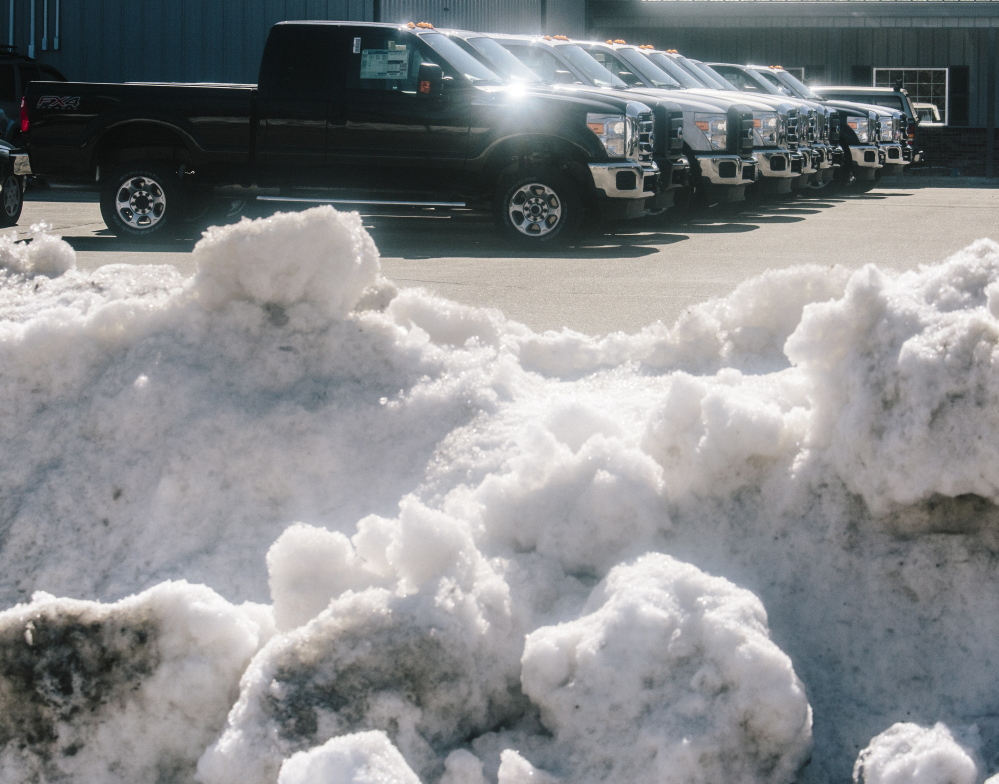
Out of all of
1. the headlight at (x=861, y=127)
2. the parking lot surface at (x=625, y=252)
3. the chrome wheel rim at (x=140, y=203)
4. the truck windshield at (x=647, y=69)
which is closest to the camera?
the parking lot surface at (x=625, y=252)

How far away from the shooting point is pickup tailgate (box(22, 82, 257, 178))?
12.8 metres

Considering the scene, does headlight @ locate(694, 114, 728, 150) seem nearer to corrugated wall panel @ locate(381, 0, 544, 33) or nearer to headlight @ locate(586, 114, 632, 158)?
headlight @ locate(586, 114, 632, 158)

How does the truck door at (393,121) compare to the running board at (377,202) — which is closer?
the truck door at (393,121)

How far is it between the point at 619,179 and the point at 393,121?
2186 mm

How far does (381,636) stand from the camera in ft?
7.48

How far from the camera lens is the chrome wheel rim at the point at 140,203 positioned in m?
13.0

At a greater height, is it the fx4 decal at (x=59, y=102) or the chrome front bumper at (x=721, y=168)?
the fx4 decal at (x=59, y=102)

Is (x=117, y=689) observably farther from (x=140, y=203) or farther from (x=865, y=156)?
(x=865, y=156)

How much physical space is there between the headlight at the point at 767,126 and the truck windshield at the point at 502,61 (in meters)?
4.49

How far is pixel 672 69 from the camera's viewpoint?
18.5 meters

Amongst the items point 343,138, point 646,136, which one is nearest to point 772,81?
point 646,136

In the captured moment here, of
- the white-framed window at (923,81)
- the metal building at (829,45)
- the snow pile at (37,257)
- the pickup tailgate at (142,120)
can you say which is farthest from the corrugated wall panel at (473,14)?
the snow pile at (37,257)

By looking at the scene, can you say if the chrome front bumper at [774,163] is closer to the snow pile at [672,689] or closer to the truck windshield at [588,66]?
the truck windshield at [588,66]

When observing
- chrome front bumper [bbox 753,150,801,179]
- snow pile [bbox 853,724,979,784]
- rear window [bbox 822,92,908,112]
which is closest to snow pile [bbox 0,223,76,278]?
snow pile [bbox 853,724,979,784]
